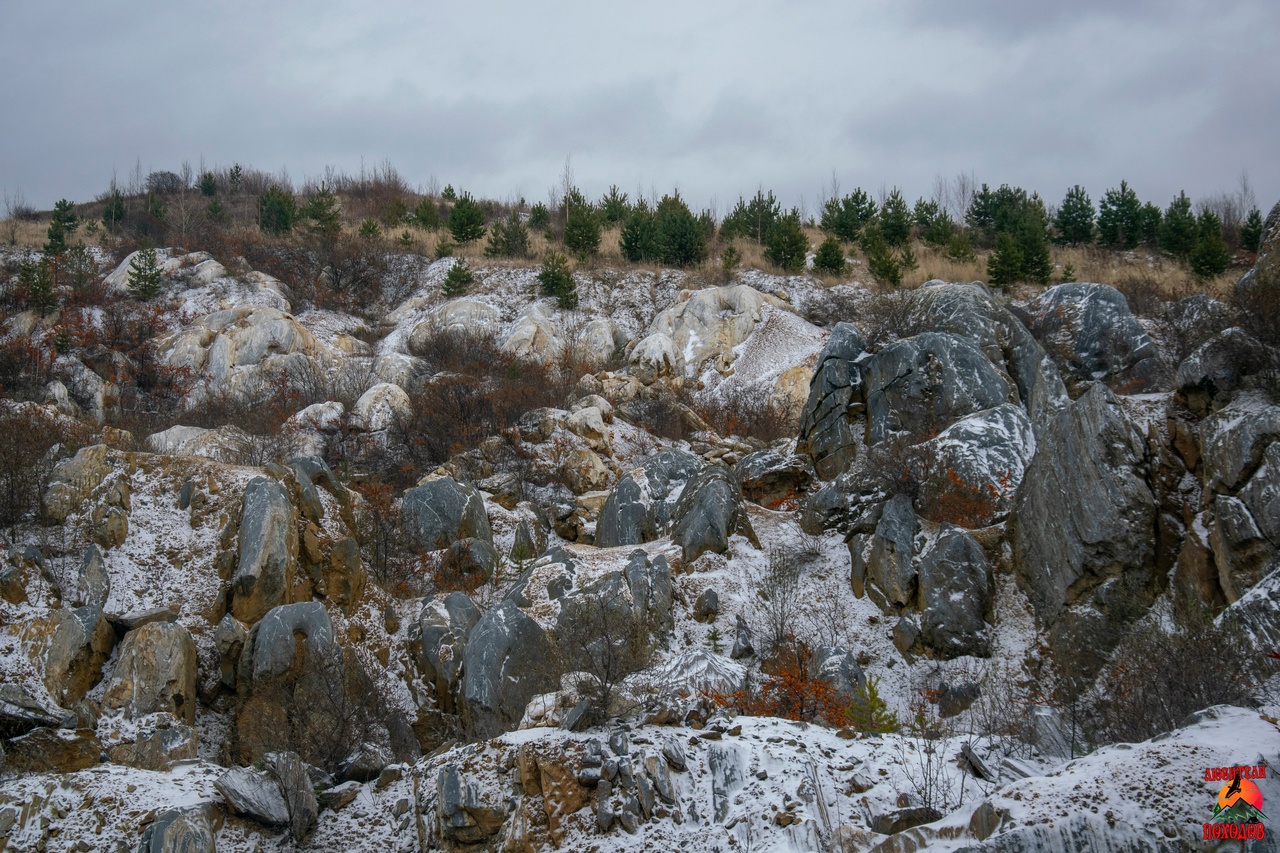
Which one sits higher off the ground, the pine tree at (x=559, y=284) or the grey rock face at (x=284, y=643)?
the pine tree at (x=559, y=284)

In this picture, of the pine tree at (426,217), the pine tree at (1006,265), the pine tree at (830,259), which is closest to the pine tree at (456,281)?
the pine tree at (426,217)

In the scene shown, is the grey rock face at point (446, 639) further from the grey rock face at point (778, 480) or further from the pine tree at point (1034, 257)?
the pine tree at point (1034, 257)

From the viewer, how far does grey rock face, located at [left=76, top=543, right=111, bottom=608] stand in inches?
443

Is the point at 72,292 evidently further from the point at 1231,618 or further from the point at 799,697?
the point at 1231,618

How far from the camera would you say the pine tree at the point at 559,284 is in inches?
1256

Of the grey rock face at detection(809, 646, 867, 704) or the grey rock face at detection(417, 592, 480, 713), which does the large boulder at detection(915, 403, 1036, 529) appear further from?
the grey rock face at detection(417, 592, 480, 713)

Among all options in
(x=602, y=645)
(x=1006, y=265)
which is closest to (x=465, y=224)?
(x=1006, y=265)

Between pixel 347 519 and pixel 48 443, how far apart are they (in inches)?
216

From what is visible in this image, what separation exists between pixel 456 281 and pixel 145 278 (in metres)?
11.4

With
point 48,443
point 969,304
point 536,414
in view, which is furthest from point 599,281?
point 48,443

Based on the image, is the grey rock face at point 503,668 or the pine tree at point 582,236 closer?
the grey rock face at point 503,668

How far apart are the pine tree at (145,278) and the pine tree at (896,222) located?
29.6 meters

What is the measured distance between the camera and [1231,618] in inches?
304

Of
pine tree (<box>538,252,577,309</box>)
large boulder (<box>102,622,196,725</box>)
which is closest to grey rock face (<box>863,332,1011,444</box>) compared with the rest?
large boulder (<box>102,622,196,725</box>)
